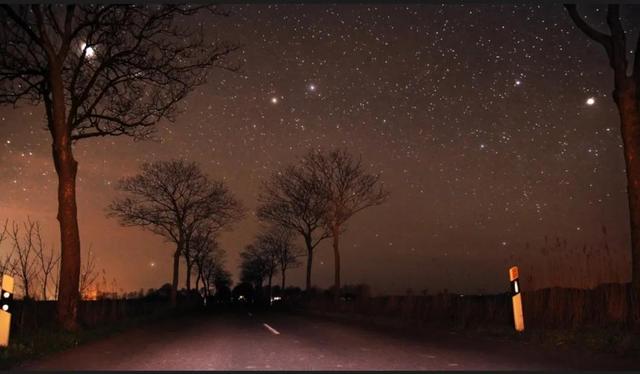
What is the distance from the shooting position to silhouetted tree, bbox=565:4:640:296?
33.7 ft

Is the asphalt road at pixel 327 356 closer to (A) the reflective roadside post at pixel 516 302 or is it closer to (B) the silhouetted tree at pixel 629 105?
(A) the reflective roadside post at pixel 516 302

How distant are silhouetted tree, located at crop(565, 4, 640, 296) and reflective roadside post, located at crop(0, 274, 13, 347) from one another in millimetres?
11421

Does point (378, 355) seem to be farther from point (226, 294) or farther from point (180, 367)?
point (226, 294)

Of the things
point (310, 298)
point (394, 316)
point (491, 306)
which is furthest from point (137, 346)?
point (310, 298)

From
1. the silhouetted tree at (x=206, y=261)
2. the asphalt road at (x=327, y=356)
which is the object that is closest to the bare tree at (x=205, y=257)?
the silhouetted tree at (x=206, y=261)

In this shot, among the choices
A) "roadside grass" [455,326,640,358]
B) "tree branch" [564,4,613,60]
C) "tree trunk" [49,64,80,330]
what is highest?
"tree branch" [564,4,613,60]

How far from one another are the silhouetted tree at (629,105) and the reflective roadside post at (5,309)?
11421mm

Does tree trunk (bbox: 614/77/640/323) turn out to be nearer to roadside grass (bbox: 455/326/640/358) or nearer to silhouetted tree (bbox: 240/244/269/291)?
roadside grass (bbox: 455/326/640/358)

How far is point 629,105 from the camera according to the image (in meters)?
10.5

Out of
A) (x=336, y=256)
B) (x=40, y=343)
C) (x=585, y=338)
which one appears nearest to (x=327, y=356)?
(x=585, y=338)

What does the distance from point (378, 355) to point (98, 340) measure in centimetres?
753

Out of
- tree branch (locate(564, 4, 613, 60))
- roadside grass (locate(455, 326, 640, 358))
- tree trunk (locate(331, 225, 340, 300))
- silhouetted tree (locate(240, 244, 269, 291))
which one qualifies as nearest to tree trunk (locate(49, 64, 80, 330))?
roadside grass (locate(455, 326, 640, 358))

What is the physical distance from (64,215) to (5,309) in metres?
4.46

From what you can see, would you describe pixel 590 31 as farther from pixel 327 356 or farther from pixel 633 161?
pixel 327 356
